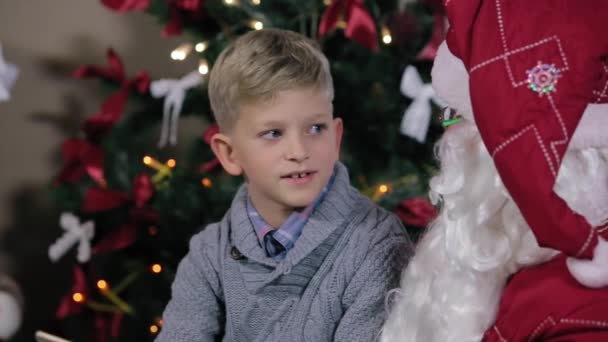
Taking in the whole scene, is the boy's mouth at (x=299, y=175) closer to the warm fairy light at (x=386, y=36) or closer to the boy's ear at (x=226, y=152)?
the boy's ear at (x=226, y=152)

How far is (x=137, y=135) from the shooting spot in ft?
7.67

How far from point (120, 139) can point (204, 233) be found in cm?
81

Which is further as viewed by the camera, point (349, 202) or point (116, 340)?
point (116, 340)

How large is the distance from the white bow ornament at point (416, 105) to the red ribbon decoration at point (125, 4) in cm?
62

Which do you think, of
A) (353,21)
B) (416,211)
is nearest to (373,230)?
(416,211)

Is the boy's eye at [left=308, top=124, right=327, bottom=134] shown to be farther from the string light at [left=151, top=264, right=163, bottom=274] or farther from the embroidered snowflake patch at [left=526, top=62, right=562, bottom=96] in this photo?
the string light at [left=151, top=264, right=163, bottom=274]

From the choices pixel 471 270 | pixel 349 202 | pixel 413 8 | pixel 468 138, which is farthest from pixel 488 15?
pixel 413 8

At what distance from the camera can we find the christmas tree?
1936 millimetres

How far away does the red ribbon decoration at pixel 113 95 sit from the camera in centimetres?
218

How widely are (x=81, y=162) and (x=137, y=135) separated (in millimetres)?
171

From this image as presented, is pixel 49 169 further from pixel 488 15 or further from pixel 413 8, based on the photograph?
pixel 488 15

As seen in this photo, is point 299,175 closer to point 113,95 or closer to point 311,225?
point 311,225

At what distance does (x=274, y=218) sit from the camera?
1.45 metres

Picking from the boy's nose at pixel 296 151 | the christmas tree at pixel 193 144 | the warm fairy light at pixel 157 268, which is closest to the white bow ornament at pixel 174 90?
the christmas tree at pixel 193 144
